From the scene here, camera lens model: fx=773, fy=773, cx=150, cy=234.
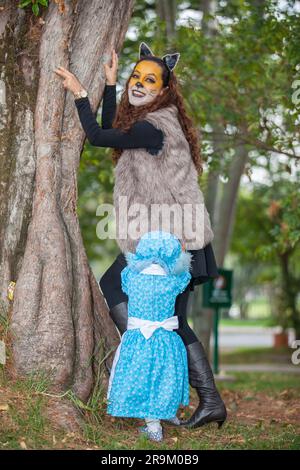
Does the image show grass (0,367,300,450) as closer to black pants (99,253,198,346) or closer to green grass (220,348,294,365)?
black pants (99,253,198,346)

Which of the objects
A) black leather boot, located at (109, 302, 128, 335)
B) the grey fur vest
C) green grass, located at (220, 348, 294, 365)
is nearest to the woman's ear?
the grey fur vest

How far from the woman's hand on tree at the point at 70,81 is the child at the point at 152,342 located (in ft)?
3.66

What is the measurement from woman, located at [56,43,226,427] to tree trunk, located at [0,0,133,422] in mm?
247

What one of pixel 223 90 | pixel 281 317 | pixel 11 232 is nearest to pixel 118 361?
pixel 11 232

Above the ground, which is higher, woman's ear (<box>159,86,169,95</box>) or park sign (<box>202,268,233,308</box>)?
woman's ear (<box>159,86,169,95</box>)

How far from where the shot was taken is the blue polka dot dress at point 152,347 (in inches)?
192

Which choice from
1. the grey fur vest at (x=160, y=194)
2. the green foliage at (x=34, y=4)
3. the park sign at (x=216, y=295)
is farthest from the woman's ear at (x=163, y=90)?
the park sign at (x=216, y=295)

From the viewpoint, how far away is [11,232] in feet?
17.9

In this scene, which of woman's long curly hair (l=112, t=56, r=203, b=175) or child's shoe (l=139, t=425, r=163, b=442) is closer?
child's shoe (l=139, t=425, r=163, b=442)

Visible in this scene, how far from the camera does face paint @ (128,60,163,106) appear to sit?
5.37 m

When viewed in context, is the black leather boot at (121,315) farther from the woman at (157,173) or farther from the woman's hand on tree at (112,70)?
the woman's hand on tree at (112,70)

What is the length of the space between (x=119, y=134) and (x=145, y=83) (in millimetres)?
484
